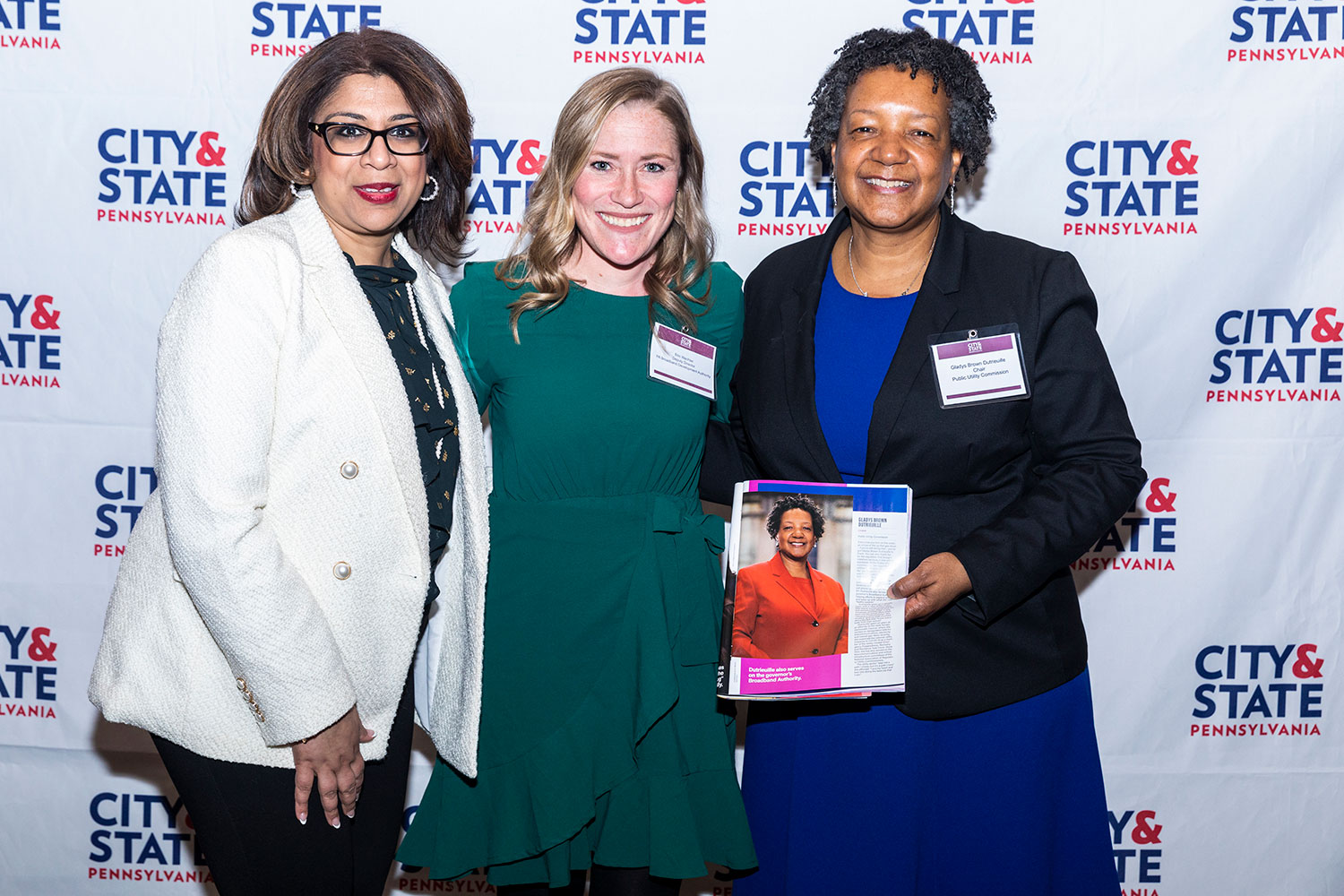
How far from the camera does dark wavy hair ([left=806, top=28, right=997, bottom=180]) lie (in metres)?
1.91

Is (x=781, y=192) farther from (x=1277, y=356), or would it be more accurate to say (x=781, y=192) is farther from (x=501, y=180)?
(x=1277, y=356)

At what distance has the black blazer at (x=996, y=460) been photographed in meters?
1.80

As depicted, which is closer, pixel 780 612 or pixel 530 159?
pixel 780 612

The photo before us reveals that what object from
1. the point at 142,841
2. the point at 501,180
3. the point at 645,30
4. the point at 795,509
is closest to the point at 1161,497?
the point at 795,509

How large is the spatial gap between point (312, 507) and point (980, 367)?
3.69ft

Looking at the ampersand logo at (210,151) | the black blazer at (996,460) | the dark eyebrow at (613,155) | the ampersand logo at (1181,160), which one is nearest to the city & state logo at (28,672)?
the ampersand logo at (210,151)

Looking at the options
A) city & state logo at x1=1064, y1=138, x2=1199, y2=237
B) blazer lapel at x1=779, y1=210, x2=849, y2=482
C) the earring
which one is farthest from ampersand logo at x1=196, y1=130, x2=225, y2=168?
city & state logo at x1=1064, y1=138, x2=1199, y2=237

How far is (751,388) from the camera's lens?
2020mm

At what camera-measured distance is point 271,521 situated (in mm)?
1555

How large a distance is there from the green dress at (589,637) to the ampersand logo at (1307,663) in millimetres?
1777

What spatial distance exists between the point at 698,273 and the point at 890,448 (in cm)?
55

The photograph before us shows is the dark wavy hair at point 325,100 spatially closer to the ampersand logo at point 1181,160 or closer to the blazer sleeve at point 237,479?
the blazer sleeve at point 237,479

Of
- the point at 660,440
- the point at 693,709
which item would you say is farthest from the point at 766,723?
the point at 660,440

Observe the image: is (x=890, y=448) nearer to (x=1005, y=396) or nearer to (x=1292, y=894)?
(x=1005, y=396)
